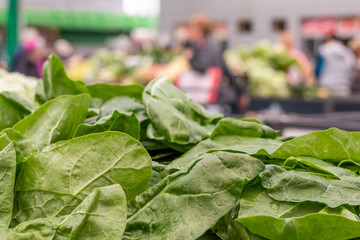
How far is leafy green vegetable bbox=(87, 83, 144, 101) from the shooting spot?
164 cm

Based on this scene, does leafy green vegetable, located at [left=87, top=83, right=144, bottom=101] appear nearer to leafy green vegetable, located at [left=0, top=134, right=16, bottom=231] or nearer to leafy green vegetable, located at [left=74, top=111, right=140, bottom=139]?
leafy green vegetable, located at [left=74, top=111, right=140, bottom=139]

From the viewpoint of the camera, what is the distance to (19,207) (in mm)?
1057

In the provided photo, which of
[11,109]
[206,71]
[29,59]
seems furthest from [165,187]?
[29,59]

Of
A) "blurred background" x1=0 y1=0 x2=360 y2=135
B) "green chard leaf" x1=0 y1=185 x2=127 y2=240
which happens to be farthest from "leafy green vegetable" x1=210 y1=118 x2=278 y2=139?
"blurred background" x1=0 y1=0 x2=360 y2=135

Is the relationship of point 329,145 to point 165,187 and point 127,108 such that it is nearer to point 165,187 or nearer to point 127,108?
point 165,187

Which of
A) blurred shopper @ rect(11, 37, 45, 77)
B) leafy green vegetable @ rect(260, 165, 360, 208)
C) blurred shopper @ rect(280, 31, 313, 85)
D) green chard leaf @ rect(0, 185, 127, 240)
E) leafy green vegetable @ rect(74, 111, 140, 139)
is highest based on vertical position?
leafy green vegetable @ rect(74, 111, 140, 139)

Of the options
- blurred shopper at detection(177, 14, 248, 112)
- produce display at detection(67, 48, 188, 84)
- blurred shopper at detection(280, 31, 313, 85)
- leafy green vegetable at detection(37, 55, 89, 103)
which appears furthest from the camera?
blurred shopper at detection(280, 31, 313, 85)

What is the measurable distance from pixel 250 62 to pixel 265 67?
40 cm

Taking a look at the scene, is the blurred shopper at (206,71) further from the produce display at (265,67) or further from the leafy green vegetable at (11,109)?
the leafy green vegetable at (11,109)

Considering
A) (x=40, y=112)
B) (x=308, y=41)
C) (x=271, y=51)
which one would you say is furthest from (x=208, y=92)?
(x=308, y=41)

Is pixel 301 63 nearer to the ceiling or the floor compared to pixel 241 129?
nearer to the floor

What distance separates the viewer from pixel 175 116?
1333 millimetres

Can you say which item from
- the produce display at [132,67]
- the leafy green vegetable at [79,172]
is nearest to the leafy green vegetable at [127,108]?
the leafy green vegetable at [79,172]

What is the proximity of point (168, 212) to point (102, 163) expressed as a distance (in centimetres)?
18
